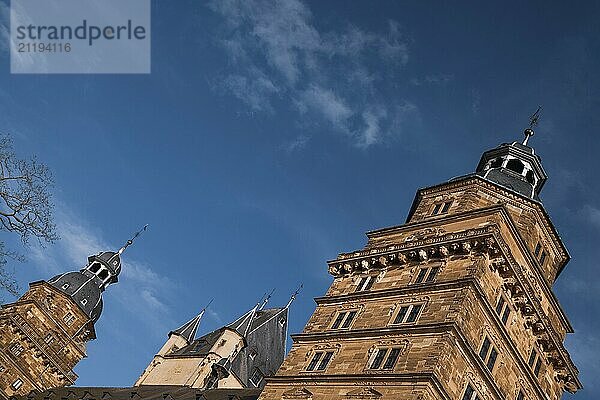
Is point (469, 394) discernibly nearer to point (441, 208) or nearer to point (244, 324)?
point (441, 208)

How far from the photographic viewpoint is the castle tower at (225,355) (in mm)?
56406

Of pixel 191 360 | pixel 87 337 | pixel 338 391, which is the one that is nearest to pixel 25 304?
pixel 87 337

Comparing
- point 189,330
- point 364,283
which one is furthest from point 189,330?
point 364,283

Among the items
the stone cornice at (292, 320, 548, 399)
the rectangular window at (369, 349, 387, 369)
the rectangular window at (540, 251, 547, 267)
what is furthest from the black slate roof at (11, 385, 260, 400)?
the rectangular window at (540, 251, 547, 267)

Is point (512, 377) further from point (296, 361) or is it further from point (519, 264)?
point (296, 361)

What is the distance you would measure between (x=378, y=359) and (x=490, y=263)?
731cm

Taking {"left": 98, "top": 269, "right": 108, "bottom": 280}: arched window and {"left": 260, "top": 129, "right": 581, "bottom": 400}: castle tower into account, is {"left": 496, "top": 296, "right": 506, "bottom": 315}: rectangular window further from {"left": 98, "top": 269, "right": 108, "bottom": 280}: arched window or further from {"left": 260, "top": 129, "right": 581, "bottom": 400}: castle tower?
{"left": 98, "top": 269, "right": 108, "bottom": 280}: arched window

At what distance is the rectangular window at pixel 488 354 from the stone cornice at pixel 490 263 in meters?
3.32

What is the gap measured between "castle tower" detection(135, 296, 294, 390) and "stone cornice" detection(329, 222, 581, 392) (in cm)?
2417

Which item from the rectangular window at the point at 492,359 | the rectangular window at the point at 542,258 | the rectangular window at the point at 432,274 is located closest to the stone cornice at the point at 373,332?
the rectangular window at the point at 432,274

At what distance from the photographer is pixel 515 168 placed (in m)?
40.2

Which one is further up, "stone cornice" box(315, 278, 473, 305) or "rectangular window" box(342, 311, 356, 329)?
"stone cornice" box(315, 278, 473, 305)

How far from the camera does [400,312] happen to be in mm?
30688

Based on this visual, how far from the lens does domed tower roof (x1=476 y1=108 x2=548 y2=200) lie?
38.4 metres
